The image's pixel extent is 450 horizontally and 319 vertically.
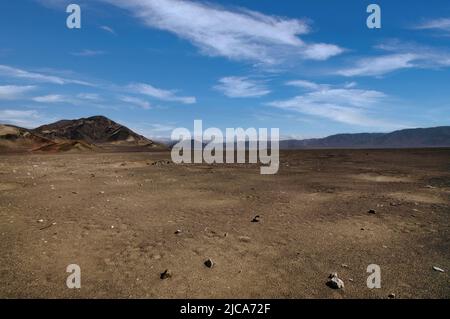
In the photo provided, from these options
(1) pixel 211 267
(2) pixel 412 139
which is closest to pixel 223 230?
(1) pixel 211 267

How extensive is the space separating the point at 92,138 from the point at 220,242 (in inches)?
4218

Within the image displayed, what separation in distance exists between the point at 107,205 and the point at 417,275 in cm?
881

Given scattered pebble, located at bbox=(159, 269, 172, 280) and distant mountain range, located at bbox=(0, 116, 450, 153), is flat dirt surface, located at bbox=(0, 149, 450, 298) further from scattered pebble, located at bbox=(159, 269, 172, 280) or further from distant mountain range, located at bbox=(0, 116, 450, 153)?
distant mountain range, located at bbox=(0, 116, 450, 153)

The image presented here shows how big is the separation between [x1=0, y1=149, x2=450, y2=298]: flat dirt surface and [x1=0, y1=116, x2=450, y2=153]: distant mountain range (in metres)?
44.2

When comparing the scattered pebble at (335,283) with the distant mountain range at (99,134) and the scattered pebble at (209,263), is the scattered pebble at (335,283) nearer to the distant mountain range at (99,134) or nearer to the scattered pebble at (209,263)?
the scattered pebble at (209,263)

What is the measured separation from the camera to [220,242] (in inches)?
328

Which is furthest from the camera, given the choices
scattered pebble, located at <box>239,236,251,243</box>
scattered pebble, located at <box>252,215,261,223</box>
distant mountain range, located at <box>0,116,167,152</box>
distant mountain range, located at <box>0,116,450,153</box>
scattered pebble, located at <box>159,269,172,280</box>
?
distant mountain range, located at <box>0,116,167,152</box>

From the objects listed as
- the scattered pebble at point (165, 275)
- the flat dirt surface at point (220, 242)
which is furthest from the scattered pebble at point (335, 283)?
the scattered pebble at point (165, 275)

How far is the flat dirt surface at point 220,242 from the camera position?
607cm

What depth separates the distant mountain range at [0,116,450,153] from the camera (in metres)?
55.8

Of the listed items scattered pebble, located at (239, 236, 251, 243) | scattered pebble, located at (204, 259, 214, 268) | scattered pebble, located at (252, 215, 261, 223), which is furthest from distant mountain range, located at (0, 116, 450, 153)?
scattered pebble, located at (204, 259, 214, 268)

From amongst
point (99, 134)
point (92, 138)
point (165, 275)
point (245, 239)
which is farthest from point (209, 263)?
point (99, 134)

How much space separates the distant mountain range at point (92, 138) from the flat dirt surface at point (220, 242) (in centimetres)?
4417

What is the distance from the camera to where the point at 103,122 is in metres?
119
